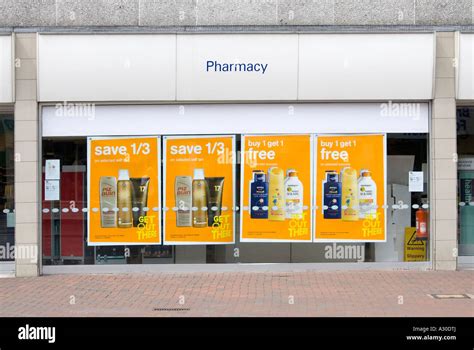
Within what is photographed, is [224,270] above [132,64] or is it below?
below

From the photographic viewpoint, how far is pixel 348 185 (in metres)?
11.6

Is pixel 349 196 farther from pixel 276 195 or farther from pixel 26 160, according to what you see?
pixel 26 160

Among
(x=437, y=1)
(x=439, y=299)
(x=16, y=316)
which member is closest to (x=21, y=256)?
(x=16, y=316)

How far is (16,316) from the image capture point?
8305 millimetres

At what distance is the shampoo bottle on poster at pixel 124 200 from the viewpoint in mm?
11586

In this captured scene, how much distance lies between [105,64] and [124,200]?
233 cm

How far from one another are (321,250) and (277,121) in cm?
235

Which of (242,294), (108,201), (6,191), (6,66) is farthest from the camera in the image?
(6,191)

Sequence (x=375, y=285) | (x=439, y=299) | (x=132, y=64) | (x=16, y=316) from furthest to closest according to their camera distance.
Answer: (x=132, y=64) < (x=375, y=285) < (x=439, y=299) < (x=16, y=316)

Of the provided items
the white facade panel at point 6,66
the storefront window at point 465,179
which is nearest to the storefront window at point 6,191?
the white facade panel at point 6,66

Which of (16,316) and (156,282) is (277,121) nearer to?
(156,282)

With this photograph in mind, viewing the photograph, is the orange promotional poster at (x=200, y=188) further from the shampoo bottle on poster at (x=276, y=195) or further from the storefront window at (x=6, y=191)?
the storefront window at (x=6, y=191)

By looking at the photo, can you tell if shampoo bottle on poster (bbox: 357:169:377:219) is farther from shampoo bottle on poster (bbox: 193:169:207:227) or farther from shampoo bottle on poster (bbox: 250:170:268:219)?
shampoo bottle on poster (bbox: 193:169:207:227)

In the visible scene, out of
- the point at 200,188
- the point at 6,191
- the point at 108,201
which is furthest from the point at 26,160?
the point at 200,188
